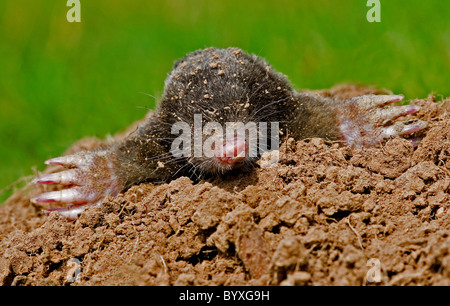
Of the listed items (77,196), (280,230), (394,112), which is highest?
(394,112)

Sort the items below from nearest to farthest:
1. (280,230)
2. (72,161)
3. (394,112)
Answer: (280,230), (394,112), (72,161)

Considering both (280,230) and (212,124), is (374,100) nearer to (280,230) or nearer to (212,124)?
(212,124)

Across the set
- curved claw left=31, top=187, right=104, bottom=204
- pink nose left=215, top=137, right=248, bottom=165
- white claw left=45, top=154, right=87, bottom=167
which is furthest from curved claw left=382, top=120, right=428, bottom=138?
white claw left=45, top=154, right=87, bottom=167

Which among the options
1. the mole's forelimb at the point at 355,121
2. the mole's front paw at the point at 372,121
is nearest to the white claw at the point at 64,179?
the mole's forelimb at the point at 355,121

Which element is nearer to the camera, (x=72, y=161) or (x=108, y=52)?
(x=72, y=161)

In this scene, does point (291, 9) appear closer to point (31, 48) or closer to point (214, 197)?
point (31, 48)

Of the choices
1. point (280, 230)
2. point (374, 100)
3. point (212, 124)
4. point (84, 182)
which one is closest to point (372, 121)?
point (374, 100)

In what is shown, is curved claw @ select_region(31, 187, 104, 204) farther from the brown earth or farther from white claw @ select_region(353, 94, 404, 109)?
white claw @ select_region(353, 94, 404, 109)
